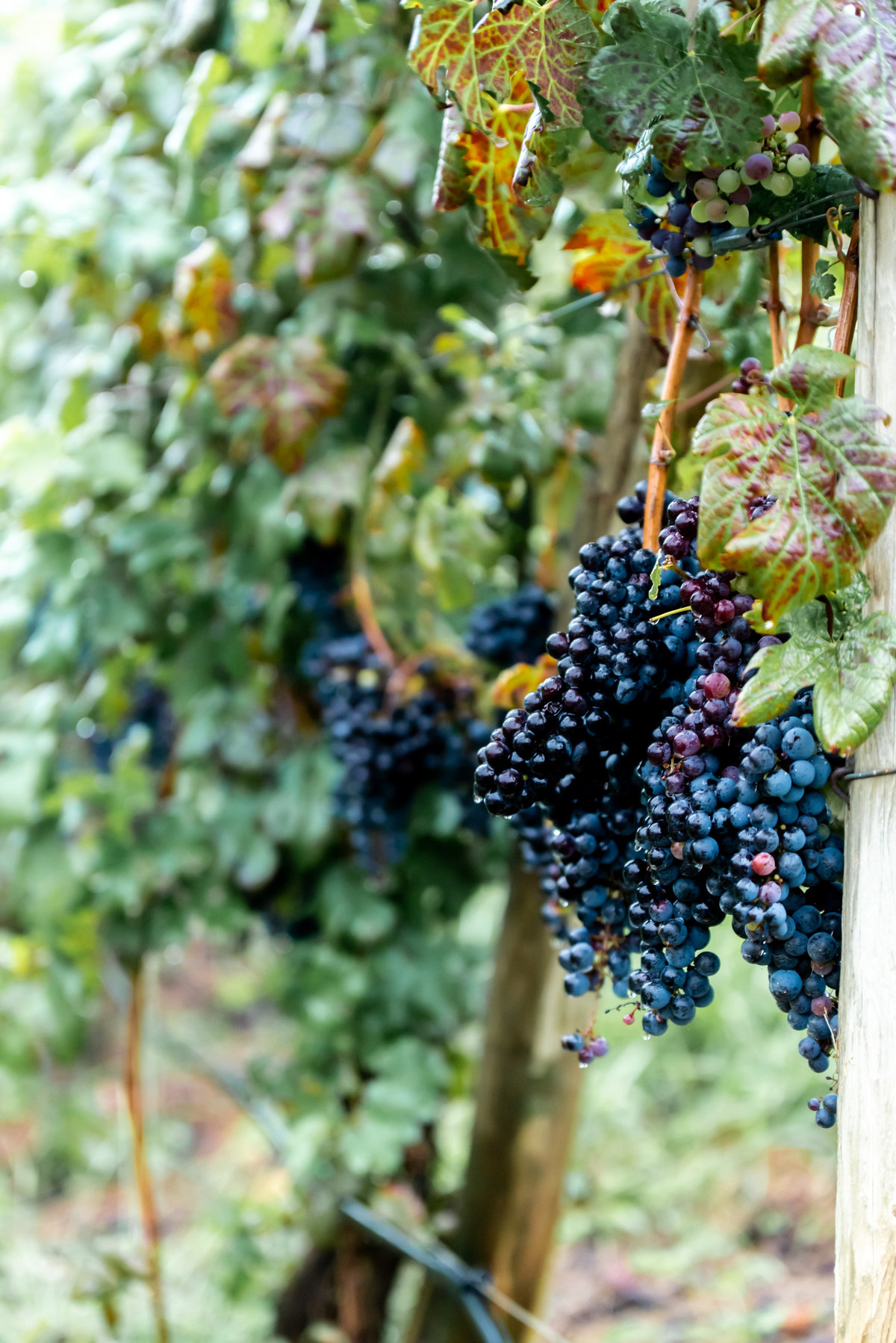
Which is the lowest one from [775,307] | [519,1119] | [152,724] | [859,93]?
[519,1119]

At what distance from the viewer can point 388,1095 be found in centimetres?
139

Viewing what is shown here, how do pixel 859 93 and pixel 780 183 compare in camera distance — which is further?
pixel 780 183

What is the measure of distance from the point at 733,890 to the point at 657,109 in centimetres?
41

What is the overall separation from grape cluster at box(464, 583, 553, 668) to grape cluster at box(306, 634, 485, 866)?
0.07 meters

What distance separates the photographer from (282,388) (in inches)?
47.2

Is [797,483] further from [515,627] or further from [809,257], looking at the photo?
[515,627]

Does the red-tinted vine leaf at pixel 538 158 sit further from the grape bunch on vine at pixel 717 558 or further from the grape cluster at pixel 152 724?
the grape cluster at pixel 152 724

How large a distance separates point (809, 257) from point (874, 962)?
0.39 meters

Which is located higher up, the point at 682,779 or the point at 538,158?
the point at 538,158

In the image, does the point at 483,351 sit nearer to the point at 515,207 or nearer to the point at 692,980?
the point at 515,207

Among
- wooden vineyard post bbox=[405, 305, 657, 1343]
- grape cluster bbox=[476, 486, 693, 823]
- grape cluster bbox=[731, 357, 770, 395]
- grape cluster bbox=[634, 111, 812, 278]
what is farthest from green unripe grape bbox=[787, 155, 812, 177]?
wooden vineyard post bbox=[405, 305, 657, 1343]

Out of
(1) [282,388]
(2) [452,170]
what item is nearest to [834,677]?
(2) [452,170]

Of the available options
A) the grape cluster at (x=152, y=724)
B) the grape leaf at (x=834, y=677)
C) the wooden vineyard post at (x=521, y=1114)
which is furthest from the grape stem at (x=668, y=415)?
the grape cluster at (x=152, y=724)

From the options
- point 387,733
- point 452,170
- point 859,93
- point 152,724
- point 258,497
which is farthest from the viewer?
point 152,724
